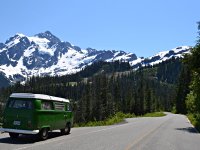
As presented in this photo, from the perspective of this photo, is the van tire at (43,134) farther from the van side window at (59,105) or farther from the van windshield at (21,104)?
the van side window at (59,105)

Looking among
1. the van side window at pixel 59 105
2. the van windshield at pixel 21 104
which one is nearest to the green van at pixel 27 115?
the van windshield at pixel 21 104

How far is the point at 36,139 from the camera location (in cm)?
2086

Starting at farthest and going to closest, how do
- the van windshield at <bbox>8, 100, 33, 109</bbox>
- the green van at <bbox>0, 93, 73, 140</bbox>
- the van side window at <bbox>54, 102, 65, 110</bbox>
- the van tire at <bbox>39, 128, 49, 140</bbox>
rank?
the van side window at <bbox>54, 102, 65, 110</bbox>, the van tire at <bbox>39, 128, 49, 140</bbox>, the van windshield at <bbox>8, 100, 33, 109</bbox>, the green van at <bbox>0, 93, 73, 140</bbox>

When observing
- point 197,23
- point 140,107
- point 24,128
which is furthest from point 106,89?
point 24,128

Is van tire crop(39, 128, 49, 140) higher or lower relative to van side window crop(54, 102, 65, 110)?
lower

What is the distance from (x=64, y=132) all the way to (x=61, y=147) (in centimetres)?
802

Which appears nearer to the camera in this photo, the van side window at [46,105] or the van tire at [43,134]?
the van tire at [43,134]

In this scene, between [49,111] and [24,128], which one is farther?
[49,111]

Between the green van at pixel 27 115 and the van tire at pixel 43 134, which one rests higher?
the green van at pixel 27 115

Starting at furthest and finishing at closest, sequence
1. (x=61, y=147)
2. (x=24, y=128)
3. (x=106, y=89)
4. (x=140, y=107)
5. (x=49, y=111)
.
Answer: (x=140, y=107), (x=106, y=89), (x=49, y=111), (x=24, y=128), (x=61, y=147)

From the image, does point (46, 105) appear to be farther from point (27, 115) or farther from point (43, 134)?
point (27, 115)

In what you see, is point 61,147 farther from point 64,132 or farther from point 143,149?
point 64,132

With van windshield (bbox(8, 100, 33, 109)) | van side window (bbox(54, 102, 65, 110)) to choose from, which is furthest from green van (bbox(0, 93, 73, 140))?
van side window (bbox(54, 102, 65, 110))

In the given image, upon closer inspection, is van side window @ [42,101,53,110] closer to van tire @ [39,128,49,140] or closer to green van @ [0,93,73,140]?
green van @ [0,93,73,140]
